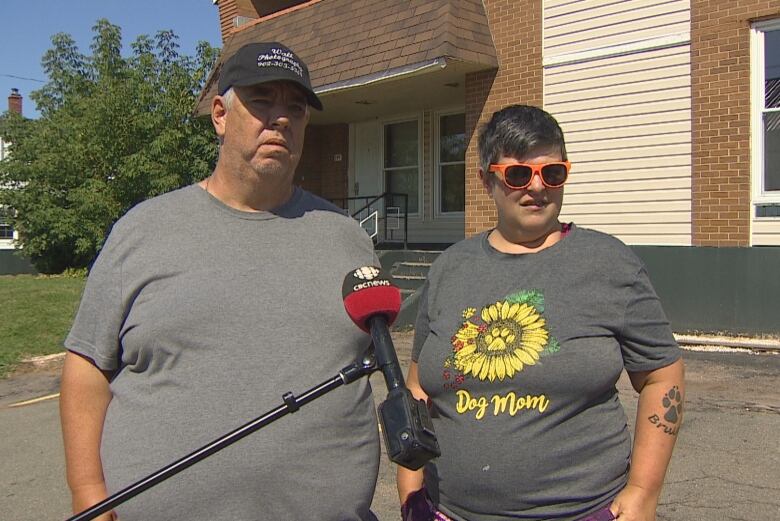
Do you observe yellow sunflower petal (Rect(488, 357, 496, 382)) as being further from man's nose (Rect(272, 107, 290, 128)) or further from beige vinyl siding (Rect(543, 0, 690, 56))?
beige vinyl siding (Rect(543, 0, 690, 56))

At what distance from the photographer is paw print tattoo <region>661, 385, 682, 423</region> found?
200cm

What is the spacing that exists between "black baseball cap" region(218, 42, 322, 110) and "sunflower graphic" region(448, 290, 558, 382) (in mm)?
839

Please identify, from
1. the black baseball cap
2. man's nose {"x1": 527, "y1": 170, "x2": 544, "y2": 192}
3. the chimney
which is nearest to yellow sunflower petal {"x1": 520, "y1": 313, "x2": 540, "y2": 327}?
man's nose {"x1": 527, "y1": 170, "x2": 544, "y2": 192}

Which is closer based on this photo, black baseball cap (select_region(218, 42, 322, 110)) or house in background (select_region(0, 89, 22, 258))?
black baseball cap (select_region(218, 42, 322, 110))

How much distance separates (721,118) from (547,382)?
7.74m

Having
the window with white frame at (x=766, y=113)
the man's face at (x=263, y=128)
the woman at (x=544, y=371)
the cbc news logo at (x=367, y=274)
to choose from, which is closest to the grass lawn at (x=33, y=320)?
the man's face at (x=263, y=128)

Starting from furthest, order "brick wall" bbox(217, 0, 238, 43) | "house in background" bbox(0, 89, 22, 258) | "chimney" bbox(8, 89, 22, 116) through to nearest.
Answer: "chimney" bbox(8, 89, 22, 116)
"house in background" bbox(0, 89, 22, 258)
"brick wall" bbox(217, 0, 238, 43)

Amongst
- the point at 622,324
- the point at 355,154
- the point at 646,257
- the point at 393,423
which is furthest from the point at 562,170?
the point at 355,154

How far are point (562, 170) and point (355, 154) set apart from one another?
40.9ft

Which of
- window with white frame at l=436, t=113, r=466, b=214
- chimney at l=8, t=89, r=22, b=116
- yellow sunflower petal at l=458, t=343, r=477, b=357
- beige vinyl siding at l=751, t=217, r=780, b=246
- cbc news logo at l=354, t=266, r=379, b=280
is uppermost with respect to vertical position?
chimney at l=8, t=89, r=22, b=116

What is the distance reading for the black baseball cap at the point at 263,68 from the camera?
1.92 m

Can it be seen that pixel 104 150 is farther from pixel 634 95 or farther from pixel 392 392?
pixel 392 392

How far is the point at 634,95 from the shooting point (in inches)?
365

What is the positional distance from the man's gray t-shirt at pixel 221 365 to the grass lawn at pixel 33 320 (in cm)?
730
